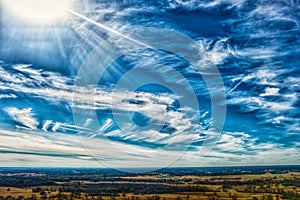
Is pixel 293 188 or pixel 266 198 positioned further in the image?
pixel 293 188

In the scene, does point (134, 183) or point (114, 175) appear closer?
point (134, 183)

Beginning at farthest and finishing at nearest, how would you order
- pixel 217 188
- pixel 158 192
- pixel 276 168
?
pixel 276 168
pixel 217 188
pixel 158 192

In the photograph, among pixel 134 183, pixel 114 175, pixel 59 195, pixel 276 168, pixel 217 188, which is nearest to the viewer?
pixel 59 195

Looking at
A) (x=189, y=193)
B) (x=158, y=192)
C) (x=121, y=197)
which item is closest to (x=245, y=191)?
(x=189, y=193)

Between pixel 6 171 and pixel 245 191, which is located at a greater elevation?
pixel 6 171

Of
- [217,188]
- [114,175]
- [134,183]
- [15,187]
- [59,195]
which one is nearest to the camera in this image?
[15,187]

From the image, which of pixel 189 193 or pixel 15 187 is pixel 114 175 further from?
pixel 15 187

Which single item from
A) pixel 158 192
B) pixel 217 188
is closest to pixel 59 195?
pixel 158 192

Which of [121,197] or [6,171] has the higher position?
[6,171]

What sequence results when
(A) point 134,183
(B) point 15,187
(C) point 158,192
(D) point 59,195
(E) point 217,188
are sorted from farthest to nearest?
(A) point 134,183
(E) point 217,188
(C) point 158,192
(D) point 59,195
(B) point 15,187

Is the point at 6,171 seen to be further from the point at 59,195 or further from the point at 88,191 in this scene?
the point at 88,191
